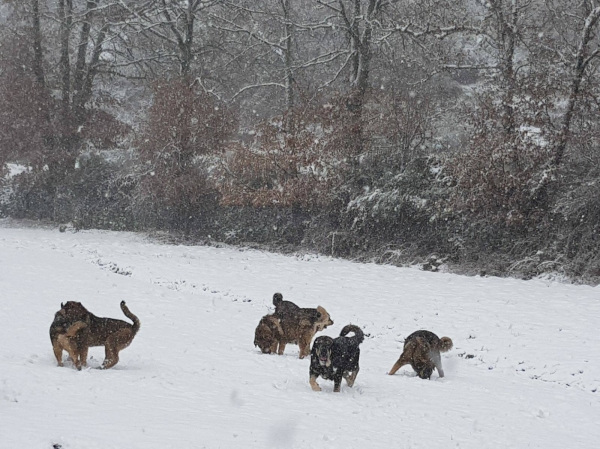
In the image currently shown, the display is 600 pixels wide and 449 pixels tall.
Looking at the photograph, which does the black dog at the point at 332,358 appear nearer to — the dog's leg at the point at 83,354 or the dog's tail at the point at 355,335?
the dog's tail at the point at 355,335

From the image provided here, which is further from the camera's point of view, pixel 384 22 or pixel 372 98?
pixel 384 22

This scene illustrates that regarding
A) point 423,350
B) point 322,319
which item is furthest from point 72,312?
point 423,350

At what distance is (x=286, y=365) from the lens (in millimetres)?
10461

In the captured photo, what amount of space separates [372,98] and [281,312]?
15.8 m

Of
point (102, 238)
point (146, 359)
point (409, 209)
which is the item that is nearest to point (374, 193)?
point (409, 209)

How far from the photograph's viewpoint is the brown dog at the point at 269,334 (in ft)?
36.7

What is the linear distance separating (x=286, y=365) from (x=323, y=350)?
1851 mm

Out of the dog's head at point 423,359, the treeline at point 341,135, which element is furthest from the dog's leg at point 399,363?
the treeline at point 341,135

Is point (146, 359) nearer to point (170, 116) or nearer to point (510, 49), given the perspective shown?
point (510, 49)

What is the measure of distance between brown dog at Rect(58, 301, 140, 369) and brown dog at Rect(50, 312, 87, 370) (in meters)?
0.04

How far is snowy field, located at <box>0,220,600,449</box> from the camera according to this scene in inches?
272

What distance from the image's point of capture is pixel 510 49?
22.3m

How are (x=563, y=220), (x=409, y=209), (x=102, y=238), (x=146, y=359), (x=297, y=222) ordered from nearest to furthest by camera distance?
(x=146, y=359) → (x=563, y=220) → (x=409, y=209) → (x=297, y=222) → (x=102, y=238)

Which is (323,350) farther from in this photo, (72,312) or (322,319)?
(72,312)
